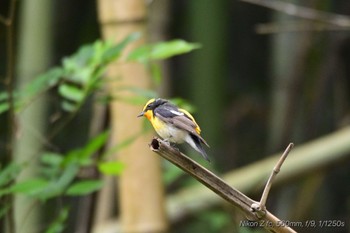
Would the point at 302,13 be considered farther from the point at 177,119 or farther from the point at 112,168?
the point at 177,119

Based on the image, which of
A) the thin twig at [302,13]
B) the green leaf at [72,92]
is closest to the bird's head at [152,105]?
the green leaf at [72,92]

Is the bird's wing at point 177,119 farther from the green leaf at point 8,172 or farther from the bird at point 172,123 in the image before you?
the green leaf at point 8,172

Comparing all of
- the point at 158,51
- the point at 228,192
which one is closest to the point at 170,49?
the point at 158,51

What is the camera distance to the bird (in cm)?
114

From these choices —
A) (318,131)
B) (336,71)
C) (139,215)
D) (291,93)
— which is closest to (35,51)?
(139,215)

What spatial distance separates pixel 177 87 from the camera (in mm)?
3500

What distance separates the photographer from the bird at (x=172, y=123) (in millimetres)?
1141

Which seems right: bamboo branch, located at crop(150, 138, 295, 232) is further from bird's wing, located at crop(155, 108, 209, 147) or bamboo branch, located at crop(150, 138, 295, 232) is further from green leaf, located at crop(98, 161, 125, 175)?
green leaf, located at crop(98, 161, 125, 175)

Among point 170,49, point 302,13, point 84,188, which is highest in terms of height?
point 170,49

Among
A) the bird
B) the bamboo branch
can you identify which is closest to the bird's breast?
the bird

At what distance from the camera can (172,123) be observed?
1170mm

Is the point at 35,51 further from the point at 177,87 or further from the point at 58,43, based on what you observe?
the point at 177,87

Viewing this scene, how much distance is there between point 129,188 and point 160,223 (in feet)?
0.33

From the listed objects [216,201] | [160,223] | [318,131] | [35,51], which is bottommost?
[318,131]
